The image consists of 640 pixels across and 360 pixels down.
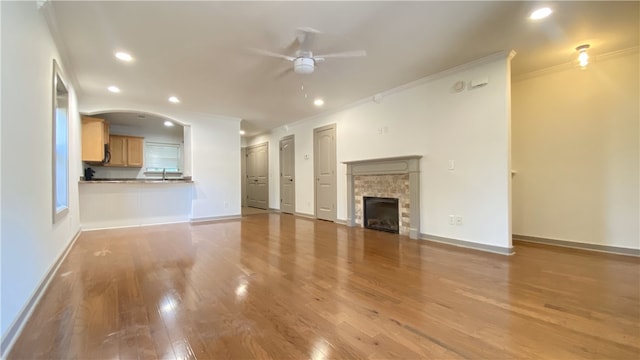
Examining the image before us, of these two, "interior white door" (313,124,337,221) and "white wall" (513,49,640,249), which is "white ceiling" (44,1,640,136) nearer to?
"white wall" (513,49,640,249)

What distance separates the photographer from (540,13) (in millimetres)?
2506

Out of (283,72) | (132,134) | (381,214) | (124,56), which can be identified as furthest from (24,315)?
(132,134)

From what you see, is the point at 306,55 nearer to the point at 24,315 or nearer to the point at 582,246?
the point at 24,315

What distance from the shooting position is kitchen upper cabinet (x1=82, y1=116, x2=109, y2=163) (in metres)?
5.46

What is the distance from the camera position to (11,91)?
167 centimetres

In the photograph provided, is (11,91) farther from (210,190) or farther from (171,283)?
(210,190)

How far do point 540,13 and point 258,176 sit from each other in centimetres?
765

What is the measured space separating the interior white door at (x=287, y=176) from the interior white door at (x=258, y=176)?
865 millimetres

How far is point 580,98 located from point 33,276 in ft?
19.9

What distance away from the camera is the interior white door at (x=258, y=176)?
27.7ft

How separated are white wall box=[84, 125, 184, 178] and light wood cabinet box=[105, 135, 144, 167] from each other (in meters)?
0.34

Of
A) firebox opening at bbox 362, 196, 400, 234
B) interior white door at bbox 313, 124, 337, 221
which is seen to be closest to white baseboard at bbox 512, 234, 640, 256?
firebox opening at bbox 362, 196, 400, 234

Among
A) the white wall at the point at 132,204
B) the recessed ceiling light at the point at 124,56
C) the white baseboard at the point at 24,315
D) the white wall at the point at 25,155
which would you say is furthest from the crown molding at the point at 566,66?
the white wall at the point at 132,204

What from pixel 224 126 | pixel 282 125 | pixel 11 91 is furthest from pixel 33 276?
pixel 282 125
